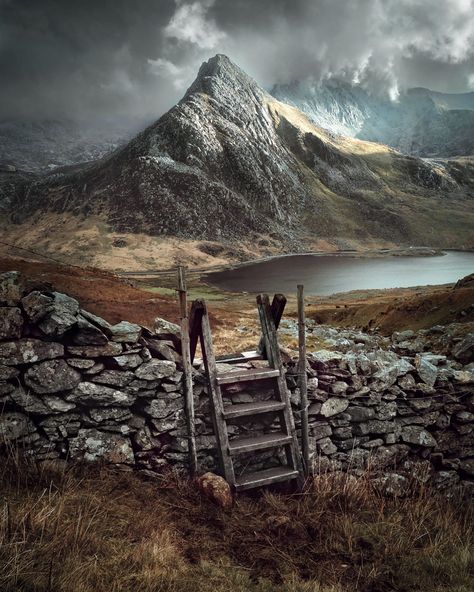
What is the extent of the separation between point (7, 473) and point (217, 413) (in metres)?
2.98

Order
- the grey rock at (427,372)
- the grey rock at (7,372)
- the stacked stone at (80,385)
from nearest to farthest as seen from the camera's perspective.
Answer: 1. the grey rock at (7,372)
2. the stacked stone at (80,385)
3. the grey rock at (427,372)

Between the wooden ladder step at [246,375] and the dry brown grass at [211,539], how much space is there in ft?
5.66

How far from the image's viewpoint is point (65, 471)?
18.5ft

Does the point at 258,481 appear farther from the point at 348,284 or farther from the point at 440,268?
the point at 440,268

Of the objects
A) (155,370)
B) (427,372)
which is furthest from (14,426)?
(427,372)

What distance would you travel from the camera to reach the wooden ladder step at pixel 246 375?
643 cm

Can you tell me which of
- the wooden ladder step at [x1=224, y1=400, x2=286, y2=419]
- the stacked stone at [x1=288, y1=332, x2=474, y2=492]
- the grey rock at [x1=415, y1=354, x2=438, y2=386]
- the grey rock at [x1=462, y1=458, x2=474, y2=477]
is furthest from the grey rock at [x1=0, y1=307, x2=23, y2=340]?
the grey rock at [x1=462, y1=458, x2=474, y2=477]

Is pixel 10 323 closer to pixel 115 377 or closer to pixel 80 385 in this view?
pixel 80 385

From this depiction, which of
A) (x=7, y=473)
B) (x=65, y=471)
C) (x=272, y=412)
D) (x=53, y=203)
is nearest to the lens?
(x=7, y=473)

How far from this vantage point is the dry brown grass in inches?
149

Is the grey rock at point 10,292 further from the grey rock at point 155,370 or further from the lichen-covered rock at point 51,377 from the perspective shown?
the grey rock at point 155,370

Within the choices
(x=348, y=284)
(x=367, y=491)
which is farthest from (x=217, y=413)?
(x=348, y=284)

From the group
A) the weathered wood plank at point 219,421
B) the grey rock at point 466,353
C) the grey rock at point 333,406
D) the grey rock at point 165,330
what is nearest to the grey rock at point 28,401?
the grey rock at point 165,330

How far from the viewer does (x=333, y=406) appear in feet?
24.4
